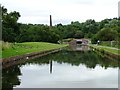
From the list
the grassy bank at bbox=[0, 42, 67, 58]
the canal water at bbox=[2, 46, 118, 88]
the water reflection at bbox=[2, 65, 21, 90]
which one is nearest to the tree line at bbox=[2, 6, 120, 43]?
the grassy bank at bbox=[0, 42, 67, 58]

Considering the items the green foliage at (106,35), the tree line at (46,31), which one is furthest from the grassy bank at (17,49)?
the green foliage at (106,35)

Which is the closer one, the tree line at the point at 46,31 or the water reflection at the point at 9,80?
the water reflection at the point at 9,80

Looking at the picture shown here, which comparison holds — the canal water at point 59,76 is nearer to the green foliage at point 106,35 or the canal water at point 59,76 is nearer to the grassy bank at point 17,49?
the grassy bank at point 17,49

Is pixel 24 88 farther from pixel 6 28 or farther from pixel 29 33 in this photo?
pixel 29 33

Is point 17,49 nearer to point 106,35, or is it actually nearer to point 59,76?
point 59,76

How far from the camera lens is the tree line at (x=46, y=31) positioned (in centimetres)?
3306

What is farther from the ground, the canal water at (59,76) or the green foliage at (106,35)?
the green foliage at (106,35)

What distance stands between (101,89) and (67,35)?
149 meters

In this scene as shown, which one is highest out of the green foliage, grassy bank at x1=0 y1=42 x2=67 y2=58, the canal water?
the green foliage

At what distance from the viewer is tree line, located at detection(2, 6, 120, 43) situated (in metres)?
33.1

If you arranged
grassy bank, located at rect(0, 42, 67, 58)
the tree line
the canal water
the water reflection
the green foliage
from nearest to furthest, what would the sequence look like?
the water reflection < the canal water < grassy bank, located at rect(0, 42, 67, 58) < the tree line < the green foliage

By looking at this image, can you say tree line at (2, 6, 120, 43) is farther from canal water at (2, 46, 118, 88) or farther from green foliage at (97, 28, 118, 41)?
canal water at (2, 46, 118, 88)

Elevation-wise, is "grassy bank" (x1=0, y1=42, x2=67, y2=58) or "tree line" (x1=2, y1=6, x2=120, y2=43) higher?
"tree line" (x1=2, y1=6, x2=120, y2=43)

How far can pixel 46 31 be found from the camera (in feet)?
328
